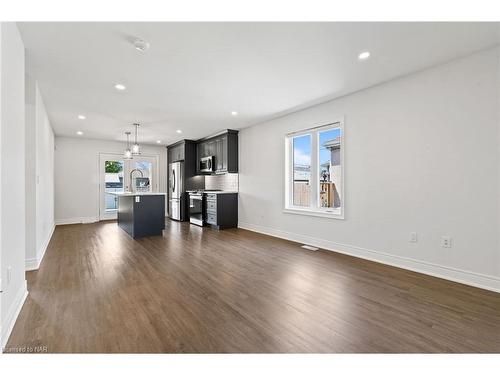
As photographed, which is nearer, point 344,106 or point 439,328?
point 439,328

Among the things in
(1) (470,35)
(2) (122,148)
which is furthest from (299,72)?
(2) (122,148)

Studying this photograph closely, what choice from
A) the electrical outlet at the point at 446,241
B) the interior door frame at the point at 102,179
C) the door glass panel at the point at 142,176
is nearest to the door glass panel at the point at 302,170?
the electrical outlet at the point at 446,241

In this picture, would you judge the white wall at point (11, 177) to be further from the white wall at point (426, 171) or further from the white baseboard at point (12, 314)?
the white wall at point (426, 171)

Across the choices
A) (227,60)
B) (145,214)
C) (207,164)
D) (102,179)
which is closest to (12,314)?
(227,60)

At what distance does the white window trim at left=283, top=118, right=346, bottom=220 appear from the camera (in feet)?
13.2

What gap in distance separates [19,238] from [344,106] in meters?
4.41

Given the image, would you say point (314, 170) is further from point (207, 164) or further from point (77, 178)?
point (77, 178)

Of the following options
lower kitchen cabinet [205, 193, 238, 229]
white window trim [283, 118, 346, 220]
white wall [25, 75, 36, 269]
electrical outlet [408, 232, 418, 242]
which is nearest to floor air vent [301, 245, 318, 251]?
white window trim [283, 118, 346, 220]

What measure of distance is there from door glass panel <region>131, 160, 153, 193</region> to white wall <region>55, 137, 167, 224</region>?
2.95 feet

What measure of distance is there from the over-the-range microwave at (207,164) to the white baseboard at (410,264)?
3.06 m

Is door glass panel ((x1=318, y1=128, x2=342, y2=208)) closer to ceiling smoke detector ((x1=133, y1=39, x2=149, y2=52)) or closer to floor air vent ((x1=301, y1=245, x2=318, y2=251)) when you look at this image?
floor air vent ((x1=301, y1=245, x2=318, y2=251))
